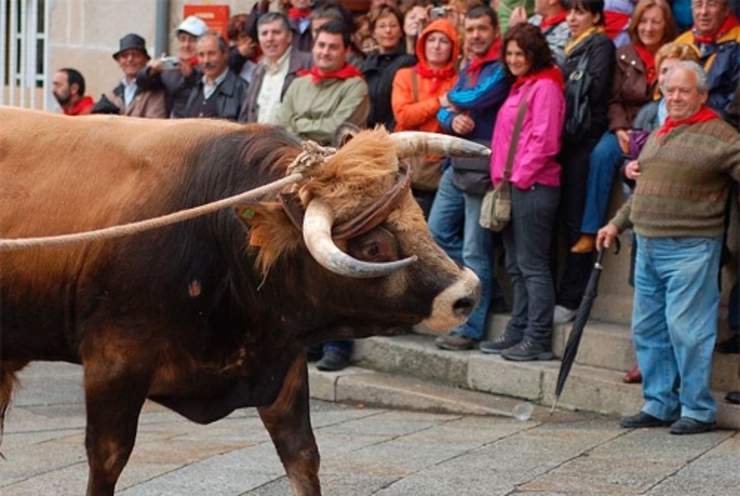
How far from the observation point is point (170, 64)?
1128 centimetres

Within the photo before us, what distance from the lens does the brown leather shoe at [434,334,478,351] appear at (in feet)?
29.6

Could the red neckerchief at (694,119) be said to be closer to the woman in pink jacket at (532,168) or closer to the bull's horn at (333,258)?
the woman in pink jacket at (532,168)

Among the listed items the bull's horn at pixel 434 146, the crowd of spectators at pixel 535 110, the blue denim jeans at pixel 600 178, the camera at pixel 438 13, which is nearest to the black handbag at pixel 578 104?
the crowd of spectators at pixel 535 110

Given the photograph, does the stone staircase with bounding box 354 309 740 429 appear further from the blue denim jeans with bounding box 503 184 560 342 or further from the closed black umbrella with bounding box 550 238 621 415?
the closed black umbrella with bounding box 550 238 621 415

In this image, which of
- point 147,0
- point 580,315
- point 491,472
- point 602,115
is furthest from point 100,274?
point 147,0

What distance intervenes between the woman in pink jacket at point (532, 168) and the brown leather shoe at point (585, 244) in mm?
182

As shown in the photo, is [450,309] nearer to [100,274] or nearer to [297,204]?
[297,204]

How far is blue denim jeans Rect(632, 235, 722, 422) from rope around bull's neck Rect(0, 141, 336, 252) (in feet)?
9.94

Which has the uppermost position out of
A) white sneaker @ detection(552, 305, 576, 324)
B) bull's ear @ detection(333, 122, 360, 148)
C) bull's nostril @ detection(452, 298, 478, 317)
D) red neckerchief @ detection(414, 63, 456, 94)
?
bull's ear @ detection(333, 122, 360, 148)

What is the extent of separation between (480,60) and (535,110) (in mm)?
685

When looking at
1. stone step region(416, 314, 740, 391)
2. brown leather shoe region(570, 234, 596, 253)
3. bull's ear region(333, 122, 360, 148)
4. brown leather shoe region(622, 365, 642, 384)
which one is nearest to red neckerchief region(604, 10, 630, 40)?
brown leather shoe region(570, 234, 596, 253)

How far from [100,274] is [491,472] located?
237cm

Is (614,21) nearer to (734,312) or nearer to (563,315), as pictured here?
(563,315)

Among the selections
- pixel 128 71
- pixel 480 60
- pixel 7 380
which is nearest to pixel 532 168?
pixel 480 60
